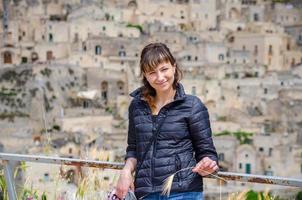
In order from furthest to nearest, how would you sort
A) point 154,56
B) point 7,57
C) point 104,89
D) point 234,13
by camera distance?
point 234,13, point 7,57, point 104,89, point 154,56

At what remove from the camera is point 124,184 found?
3098 mm

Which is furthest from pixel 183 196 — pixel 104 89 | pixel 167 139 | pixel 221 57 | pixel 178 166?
pixel 221 57

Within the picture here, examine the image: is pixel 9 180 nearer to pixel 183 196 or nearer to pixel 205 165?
pixel 183 196

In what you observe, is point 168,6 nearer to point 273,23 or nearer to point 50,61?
point 273,23

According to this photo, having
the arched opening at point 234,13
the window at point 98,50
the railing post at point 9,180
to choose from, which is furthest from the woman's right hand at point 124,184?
the arched opening at point 234,13

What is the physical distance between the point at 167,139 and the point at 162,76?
31 centimetres

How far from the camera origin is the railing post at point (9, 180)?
365 cm

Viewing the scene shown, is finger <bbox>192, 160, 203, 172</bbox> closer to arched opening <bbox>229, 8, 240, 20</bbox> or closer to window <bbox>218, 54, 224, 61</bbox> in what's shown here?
window <bbox>218, 54, 224, 61</bbox>

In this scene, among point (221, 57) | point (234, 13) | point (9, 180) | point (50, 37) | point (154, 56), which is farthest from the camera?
point (234, 13)

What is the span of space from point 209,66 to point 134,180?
2847cm

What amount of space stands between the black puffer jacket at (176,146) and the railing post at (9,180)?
952 millimetres

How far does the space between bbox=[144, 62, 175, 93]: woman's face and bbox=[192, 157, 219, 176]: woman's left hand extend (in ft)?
1.37

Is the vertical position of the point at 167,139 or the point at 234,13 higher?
the point at 167,139

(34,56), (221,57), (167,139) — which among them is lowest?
(221,57)
